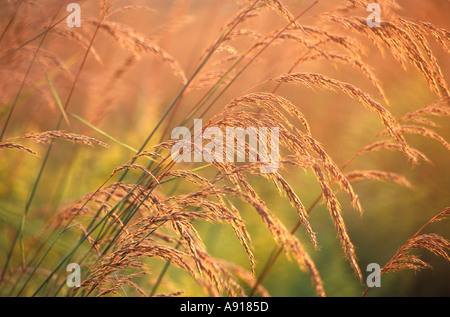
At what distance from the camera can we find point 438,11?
3377mm

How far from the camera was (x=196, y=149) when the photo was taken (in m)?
1.02

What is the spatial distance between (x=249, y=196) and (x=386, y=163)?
2829 mm

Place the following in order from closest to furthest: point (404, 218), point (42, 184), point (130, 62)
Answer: point (130, 62) < point (42, 184) < point (404, 218)

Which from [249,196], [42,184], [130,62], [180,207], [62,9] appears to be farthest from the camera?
[42,184]

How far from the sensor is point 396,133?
1124 mm

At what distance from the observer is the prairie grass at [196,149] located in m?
1.10

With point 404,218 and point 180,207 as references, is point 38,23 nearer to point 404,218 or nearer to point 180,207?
point 180,207

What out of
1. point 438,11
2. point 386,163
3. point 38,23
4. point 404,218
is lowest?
point 404,218

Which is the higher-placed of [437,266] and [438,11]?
[438,11]

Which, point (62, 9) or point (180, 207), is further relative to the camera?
point (62, 9)

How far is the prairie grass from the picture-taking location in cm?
110

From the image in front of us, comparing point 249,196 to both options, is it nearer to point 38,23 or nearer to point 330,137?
point 38,23
